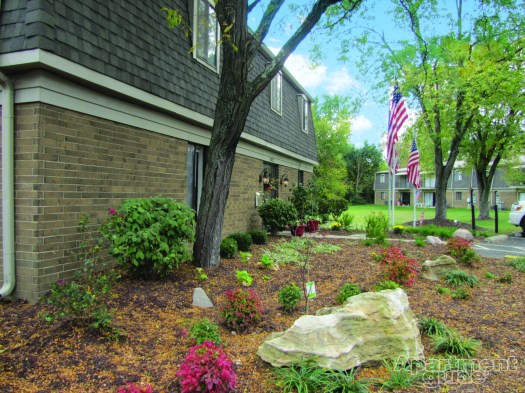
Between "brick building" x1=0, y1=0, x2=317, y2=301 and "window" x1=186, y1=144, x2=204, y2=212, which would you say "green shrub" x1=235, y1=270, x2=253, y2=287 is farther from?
"window" x1=186, y1=144, x2=204, y2=212

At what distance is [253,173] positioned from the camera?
10.6 metres

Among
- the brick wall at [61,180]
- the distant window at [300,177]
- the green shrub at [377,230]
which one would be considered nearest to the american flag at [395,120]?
the green shrub at [377,230]

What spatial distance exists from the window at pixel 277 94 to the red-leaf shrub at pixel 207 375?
10.4m

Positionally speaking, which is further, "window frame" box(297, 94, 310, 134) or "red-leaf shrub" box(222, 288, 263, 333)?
"window frame" box(297, 94, 310, 134)

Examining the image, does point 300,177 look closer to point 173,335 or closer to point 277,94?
point 277,94

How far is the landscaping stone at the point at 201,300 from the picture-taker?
445 cm

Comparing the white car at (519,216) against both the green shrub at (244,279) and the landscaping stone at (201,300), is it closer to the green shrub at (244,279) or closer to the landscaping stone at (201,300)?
the green shrub at (244,279)

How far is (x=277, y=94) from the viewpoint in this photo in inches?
503

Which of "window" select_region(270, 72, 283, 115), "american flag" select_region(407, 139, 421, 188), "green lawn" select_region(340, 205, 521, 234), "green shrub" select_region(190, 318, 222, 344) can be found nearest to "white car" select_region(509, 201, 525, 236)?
"green lawn" select_region(340, 205, 521, 234)

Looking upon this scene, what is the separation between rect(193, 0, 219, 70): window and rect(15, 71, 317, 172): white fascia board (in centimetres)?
151

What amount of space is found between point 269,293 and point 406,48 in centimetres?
1386

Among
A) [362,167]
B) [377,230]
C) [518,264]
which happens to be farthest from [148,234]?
[362,167]

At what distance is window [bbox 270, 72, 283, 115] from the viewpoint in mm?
12148

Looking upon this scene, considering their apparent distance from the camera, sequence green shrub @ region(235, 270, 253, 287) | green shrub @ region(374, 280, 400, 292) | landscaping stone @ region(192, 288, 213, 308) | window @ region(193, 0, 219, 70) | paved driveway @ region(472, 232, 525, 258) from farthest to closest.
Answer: paved driveway @ region(472, 232, 525, 258)
window @ region(193, 0, 219, 70)
green shrub @ region(235, 270, 253, 287)
green shrub @ region(374, 280, 400, 292)
landscaping stone @ region(192, 288, 213, 308)
